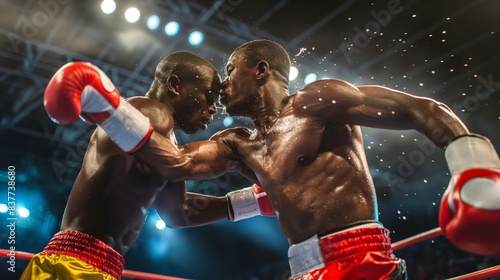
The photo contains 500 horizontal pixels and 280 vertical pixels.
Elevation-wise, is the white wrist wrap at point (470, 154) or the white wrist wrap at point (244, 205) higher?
the white wrist wrap at point (244, 205)

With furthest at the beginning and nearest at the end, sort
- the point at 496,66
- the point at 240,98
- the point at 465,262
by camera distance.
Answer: the point at 465,262 → the point at 496,66 → the point at 240,98

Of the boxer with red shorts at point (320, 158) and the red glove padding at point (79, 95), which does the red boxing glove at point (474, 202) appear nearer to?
the boxer with red shorts at point (320, 158)

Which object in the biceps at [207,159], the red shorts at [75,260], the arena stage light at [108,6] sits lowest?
the red shorts at [75,260]

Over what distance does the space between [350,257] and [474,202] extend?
52 centimetres

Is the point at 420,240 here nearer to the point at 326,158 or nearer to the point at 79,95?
the point at 326,158

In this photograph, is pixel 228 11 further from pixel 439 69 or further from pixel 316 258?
pixel 316 258

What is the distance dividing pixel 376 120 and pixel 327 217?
0.39 meters

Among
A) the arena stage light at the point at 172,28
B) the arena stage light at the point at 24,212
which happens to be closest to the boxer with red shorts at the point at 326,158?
the arena stage light at the point at 172,28

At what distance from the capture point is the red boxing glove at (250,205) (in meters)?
2.59

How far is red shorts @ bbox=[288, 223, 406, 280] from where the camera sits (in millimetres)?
1593

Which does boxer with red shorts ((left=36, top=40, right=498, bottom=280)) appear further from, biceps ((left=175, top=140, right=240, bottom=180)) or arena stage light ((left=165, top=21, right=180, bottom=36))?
arena stage light ((left=165, top=21, right=180, bottom=36))

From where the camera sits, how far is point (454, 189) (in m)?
1.30

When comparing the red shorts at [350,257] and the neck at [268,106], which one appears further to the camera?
the neck at [268,106]

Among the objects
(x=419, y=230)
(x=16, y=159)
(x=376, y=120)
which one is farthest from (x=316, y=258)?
(x=16, y=159)
